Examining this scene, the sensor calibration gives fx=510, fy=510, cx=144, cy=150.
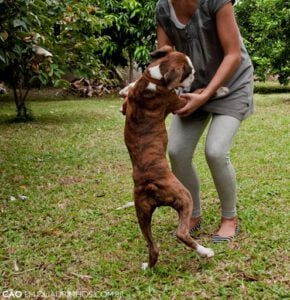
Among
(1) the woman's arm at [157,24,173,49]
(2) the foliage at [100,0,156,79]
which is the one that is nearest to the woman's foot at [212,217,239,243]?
(1) the woman's arm at [157,24,173,49]

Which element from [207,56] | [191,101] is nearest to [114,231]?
[191,101]

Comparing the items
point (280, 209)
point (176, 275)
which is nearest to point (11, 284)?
point (176, 275)

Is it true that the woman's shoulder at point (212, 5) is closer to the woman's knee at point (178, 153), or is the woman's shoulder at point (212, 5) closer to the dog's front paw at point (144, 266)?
the woman's knee at point (178, 153)

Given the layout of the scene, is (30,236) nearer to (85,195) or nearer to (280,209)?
(85,195)

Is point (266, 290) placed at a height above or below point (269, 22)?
below

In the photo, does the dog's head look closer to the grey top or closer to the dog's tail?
the grey top

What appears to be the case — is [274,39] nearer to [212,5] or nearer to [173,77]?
[212,5]

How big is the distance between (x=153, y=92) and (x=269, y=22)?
9365 millimetres

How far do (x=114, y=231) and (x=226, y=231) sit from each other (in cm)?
87

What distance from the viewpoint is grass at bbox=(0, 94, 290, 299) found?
3.02m

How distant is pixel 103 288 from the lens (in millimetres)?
3008

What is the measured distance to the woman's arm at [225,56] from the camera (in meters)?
3.19

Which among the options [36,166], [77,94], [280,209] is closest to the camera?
[280,209]

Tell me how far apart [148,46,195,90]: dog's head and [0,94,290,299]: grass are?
3.79 feet
